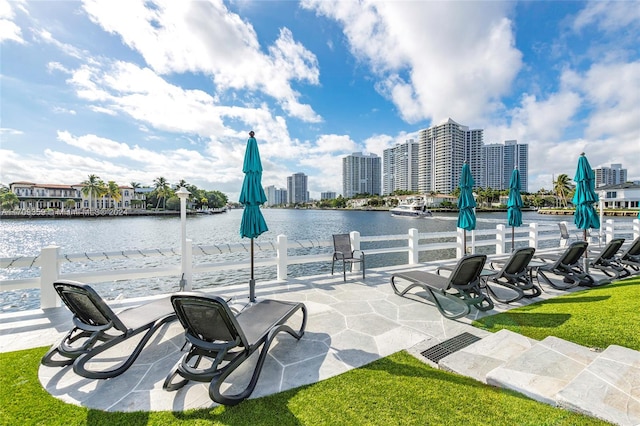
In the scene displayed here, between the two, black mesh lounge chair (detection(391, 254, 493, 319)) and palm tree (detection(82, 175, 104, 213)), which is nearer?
black mesh lounge chair (detection(391, 254, 493, 319))

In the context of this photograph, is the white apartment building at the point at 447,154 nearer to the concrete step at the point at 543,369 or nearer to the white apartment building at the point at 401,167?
the white apartment building at the point at 401,167

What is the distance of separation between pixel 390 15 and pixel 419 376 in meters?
9.60

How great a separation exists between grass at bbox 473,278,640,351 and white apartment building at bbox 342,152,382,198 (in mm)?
134030

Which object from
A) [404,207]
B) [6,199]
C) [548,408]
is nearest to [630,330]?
[548,408]

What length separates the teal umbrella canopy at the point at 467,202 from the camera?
7.52m

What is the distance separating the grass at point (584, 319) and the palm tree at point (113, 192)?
9619 centimetres

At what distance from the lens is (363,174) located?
138375 millimetres

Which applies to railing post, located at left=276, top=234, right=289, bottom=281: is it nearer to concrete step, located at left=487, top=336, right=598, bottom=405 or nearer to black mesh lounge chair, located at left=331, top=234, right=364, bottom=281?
black mesh lounge chair, located at left=331, top=234, right=364, bottom=281

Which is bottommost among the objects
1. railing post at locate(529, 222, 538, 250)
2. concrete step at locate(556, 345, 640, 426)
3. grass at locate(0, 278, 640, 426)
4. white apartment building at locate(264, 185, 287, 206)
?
grass at locate(0, 278, 640, 426)

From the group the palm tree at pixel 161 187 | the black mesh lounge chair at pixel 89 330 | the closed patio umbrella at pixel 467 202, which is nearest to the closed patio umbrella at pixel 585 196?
the closed patio umbrella at pixel 467 202

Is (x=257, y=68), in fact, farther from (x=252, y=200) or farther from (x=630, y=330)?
(x=630, y=330)

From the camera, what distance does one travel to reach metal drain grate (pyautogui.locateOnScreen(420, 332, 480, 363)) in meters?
3.10

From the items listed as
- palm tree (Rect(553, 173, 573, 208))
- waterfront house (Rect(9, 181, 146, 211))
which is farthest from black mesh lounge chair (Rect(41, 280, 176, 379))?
waterfront house (Rect(9, 181, 146, 211))

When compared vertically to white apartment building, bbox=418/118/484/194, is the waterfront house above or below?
below
